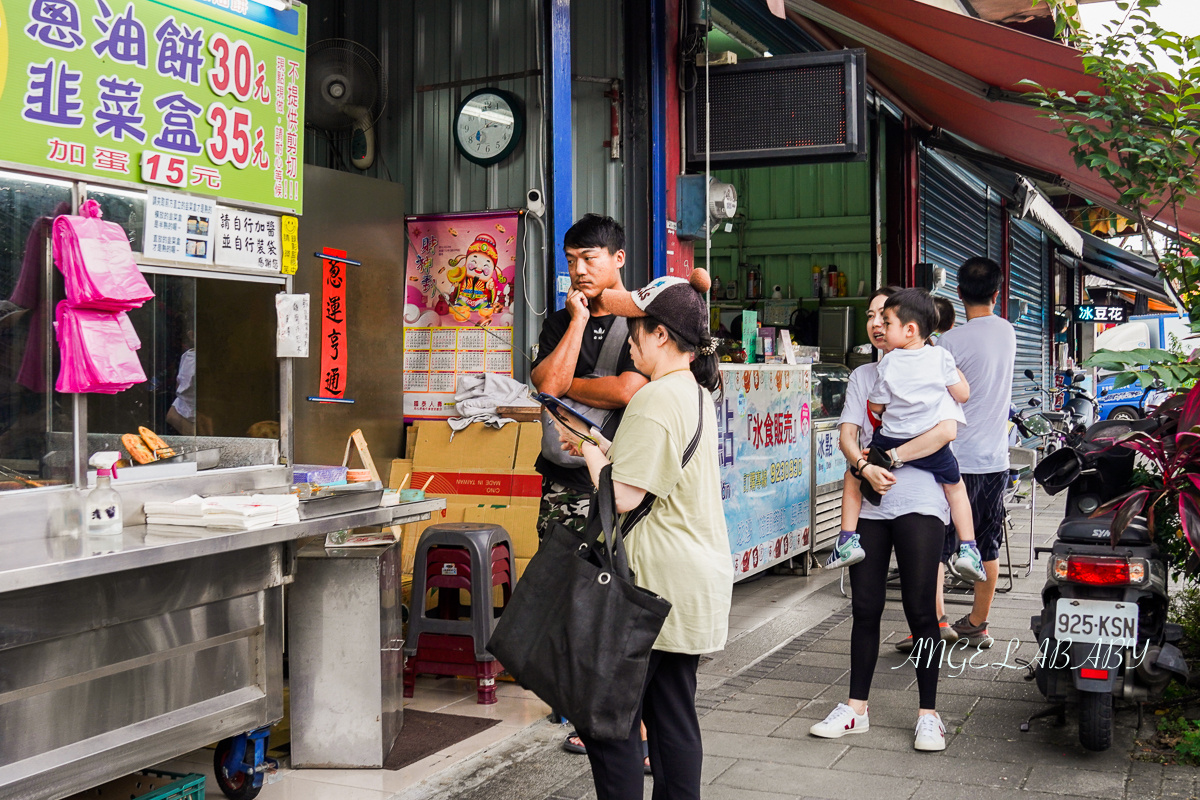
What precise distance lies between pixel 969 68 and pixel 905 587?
172 inches

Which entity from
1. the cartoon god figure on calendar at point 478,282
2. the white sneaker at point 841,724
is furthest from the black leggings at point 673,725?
the cartoon god figure on calendar at point 478,282

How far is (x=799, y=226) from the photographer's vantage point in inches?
525

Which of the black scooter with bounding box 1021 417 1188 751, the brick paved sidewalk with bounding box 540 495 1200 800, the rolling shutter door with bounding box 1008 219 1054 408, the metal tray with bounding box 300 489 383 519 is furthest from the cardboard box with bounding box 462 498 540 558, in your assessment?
the rolling shutter door with bounding box 1008 219 1054 408

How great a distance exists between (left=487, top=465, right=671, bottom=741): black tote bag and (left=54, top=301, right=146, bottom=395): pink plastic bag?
5.36ft

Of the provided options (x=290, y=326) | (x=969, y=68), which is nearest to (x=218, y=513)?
(x=290, y=326)

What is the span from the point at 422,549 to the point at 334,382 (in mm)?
1368

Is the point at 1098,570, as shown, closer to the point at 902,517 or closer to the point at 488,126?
the point at 902,517

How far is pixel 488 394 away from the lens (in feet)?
20.5

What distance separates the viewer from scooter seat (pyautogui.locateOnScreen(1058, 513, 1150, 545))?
14.0 feet

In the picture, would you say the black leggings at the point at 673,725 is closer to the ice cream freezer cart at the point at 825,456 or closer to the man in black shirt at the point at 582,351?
the man in black shirt at the point at 582,351

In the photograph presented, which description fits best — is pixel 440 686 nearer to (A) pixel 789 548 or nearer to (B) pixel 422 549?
(B) pixel 422 549

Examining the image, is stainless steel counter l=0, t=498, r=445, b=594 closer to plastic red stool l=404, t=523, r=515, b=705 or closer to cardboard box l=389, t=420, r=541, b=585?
plastic red stool l=404, t=523, r=515, b=705

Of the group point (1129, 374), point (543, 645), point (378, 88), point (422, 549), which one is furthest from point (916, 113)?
point (543, 645)

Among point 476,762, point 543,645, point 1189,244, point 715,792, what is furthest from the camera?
point 1189,244
